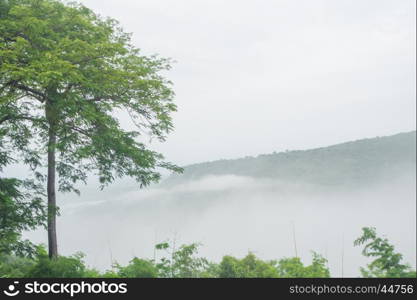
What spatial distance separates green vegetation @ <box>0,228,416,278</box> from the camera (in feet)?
22.6

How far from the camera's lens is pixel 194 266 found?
9258 millimetres

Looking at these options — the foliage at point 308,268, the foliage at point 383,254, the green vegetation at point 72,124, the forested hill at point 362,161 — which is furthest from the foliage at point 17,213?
the forested hill at point 362,161

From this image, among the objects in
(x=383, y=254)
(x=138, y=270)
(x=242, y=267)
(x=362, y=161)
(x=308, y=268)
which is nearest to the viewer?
(x=383, y=254)

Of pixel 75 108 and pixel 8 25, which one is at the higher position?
pixel 8 25

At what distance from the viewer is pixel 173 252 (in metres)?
9.04

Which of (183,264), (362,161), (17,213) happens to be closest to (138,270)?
(183,264)

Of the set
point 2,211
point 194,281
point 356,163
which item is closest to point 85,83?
point 2,211

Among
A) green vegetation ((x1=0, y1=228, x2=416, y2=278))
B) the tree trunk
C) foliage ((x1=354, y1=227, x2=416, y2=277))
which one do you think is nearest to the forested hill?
green vegetation ((x1=0, y1=228, x2=416, y2=278))

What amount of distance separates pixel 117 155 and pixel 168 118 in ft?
8.75

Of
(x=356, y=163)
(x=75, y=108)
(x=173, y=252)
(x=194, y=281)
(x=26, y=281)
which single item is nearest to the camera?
(x=194, y=281)

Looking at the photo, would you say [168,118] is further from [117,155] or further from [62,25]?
[62,25]

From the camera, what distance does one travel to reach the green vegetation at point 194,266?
6898 mm

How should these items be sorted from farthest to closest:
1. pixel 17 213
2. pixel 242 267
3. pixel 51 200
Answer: pixel 51 200, pixel 17 213, pixel 242 267

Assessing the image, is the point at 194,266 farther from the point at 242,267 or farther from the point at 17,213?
the point at 17,213
